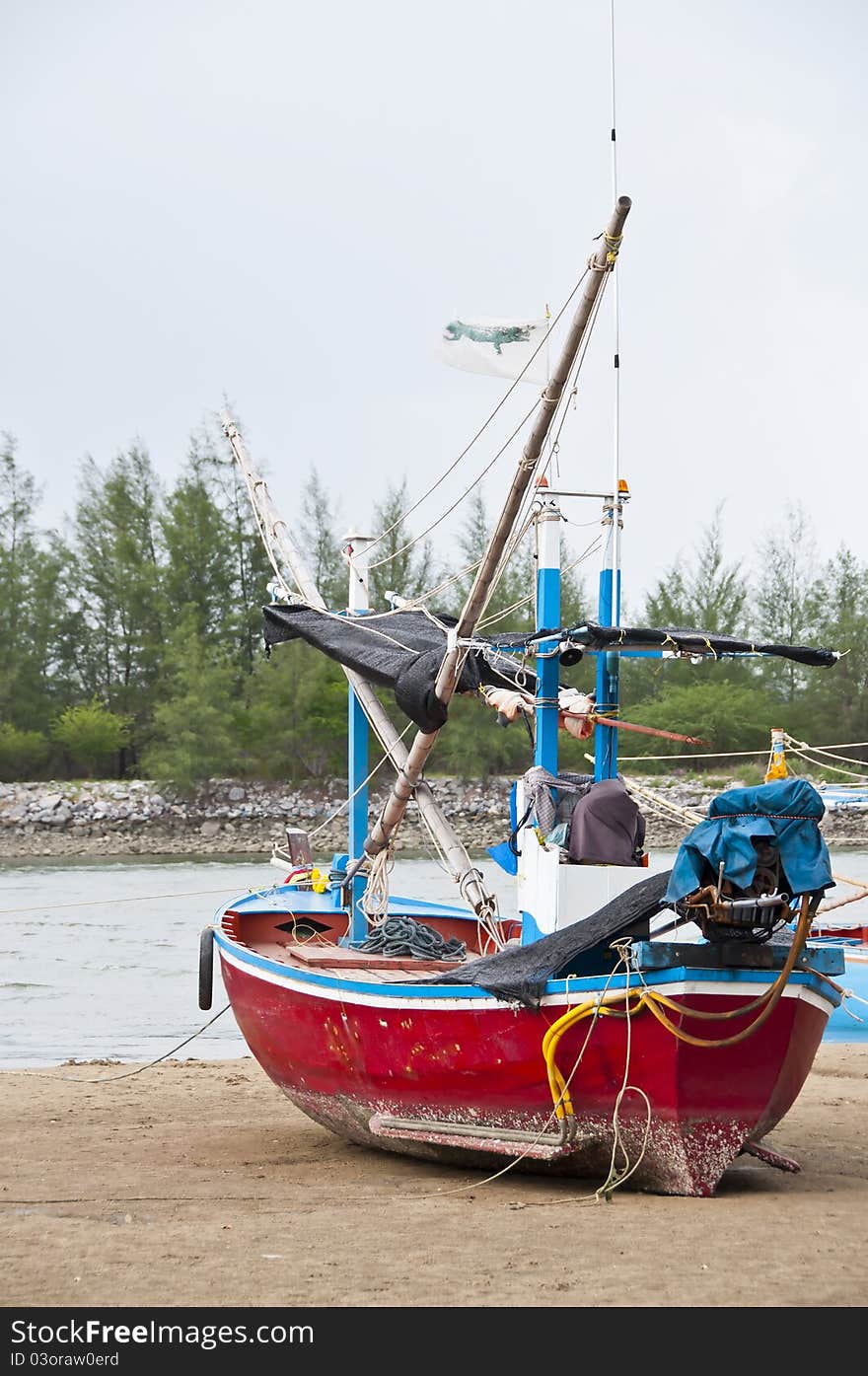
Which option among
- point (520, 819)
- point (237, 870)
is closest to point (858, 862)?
point (237, 870)

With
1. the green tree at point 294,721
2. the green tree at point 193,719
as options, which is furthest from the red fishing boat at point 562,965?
the green tree at point 294,721

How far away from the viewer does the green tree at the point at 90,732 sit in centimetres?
5828

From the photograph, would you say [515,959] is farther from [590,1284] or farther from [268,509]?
[268,509]

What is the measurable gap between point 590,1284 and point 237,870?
33.8 meters

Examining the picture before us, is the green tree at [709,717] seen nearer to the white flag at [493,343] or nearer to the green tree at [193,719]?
the green tree at [193,719]

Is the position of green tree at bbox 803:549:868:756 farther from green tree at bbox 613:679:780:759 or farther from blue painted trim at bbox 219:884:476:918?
blue painted trim at bbox 219:884:476:918

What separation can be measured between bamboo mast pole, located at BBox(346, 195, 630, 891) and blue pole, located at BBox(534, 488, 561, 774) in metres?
0.43

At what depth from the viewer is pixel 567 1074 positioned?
8.48 m

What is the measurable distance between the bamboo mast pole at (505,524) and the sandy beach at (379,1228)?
2.78 meters

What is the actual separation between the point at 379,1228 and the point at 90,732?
52.4 m

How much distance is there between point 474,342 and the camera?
35.5 ft

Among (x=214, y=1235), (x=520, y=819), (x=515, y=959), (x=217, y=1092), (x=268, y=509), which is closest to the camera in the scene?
(x=214, y=1235)

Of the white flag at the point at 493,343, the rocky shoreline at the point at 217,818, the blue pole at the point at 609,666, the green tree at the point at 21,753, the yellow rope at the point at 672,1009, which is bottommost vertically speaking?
the rocky shoreline at the point at 217,818

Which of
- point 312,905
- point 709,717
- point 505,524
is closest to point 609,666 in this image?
point 505,524
